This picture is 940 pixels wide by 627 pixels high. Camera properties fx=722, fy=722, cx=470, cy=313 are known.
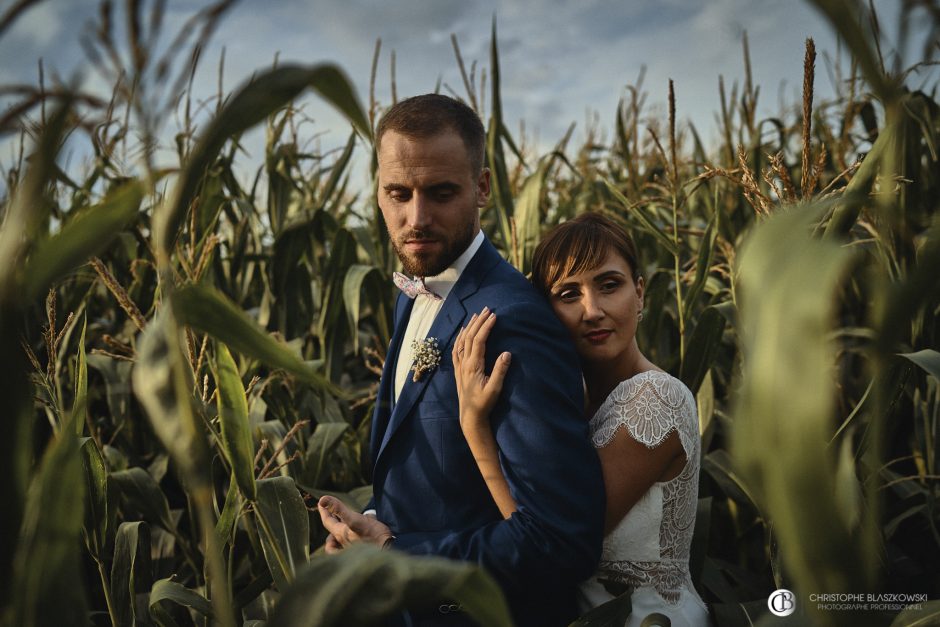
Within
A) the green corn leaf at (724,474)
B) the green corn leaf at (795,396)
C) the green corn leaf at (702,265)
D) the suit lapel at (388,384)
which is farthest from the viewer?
the green corn leaf at (724,474)

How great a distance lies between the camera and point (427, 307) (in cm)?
159

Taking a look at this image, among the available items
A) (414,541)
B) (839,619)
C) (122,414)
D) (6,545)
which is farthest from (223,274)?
(839,619)

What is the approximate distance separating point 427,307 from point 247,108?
3.46ft

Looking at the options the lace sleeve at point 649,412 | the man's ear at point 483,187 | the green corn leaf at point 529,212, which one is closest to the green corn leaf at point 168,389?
the lace sleeve at point 649,412

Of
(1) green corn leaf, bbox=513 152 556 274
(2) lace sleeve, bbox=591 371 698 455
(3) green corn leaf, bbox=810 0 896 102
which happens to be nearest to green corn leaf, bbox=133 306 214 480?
(3) green corn leaf, bbox=810 0 896 102

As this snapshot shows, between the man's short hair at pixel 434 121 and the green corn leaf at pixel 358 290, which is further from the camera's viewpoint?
the green corn leaf at pixel 358 290

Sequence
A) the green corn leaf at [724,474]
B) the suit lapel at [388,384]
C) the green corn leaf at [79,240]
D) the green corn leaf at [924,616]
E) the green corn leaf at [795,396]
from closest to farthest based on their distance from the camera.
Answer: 1. the green corn leaf at [795,396]
2. the green corn leaf at [79,240]
3. the green corn leaf at [924,616]
4. the suit lapel at [388,384]
5. the green corn leaf at [724,474]

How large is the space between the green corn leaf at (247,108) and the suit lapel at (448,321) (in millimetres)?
828

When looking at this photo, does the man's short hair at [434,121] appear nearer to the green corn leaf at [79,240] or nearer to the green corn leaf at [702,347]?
the green corn leaf at [702,347]

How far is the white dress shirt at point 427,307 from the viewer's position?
149 cm

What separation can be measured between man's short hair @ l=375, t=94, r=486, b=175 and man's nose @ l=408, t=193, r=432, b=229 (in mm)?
117

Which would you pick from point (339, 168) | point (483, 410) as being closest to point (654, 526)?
point (483, 410)

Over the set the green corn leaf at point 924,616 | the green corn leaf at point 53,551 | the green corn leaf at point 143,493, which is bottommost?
the green corn leaf at point 924,616

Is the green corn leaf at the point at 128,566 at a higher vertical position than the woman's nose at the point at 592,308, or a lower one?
lower
